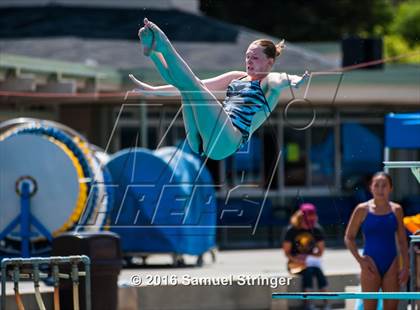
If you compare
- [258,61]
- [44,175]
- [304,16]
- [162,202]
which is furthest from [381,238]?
[304,16]

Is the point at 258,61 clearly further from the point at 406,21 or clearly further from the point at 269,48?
the point at 406,21

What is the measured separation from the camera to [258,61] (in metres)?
8.84

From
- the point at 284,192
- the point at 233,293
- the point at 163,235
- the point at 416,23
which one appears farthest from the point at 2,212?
the point at 416,23

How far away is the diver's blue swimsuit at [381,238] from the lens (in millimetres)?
11180

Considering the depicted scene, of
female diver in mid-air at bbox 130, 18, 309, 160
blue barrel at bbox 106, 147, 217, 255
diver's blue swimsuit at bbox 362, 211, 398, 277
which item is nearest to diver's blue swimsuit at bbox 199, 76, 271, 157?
female diver in mid-air at bbox 130, 18, 309, 160

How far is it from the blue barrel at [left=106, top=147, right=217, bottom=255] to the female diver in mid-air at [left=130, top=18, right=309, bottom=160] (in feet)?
2.21

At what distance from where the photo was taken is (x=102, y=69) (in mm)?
24297

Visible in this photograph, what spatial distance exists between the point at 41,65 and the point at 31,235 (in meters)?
5.16

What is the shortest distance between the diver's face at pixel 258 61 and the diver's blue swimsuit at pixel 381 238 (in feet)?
9.25

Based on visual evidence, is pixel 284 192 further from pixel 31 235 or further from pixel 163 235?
pixel 31 235

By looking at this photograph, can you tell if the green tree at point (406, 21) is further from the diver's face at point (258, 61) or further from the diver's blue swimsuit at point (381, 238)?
the diver's face at point (258, 61)

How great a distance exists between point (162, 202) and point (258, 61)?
2.18m

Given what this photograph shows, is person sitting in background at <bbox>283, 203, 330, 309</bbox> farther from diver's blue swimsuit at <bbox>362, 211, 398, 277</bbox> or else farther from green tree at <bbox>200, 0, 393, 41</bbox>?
green tree at <bbox>200, 0, 393, 41</bbox>

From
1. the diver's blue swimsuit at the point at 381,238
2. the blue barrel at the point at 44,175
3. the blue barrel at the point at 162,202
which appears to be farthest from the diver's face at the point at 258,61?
the blue barrel at the point at 44,175
